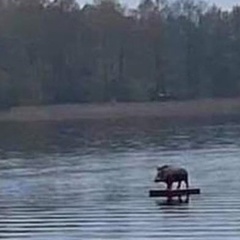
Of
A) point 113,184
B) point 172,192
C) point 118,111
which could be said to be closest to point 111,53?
point 118,111

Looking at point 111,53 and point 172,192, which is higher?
point 172,192

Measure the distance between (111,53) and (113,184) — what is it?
42.5 meters

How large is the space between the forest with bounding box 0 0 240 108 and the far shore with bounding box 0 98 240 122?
4.92ft

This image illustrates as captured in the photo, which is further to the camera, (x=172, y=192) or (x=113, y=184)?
(x=113, y=184)

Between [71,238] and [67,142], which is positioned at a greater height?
[71,238]

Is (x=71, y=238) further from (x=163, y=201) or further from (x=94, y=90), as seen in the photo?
(x=94, y=90)

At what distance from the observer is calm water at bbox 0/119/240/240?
27.8 feet

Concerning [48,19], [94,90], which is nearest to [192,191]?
[94,90]

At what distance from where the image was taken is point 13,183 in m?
14.4

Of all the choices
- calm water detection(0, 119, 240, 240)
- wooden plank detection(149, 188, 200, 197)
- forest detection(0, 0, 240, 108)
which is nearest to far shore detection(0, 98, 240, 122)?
forest detection(0, 0, 240, 108)

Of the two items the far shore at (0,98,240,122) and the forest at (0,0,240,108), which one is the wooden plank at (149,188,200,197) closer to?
the far shore at (0,98,240,122)

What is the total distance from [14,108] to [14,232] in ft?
127

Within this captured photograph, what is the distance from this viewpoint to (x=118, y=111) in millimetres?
46969

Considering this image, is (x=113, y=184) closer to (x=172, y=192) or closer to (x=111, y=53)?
(x=172, y=192)
